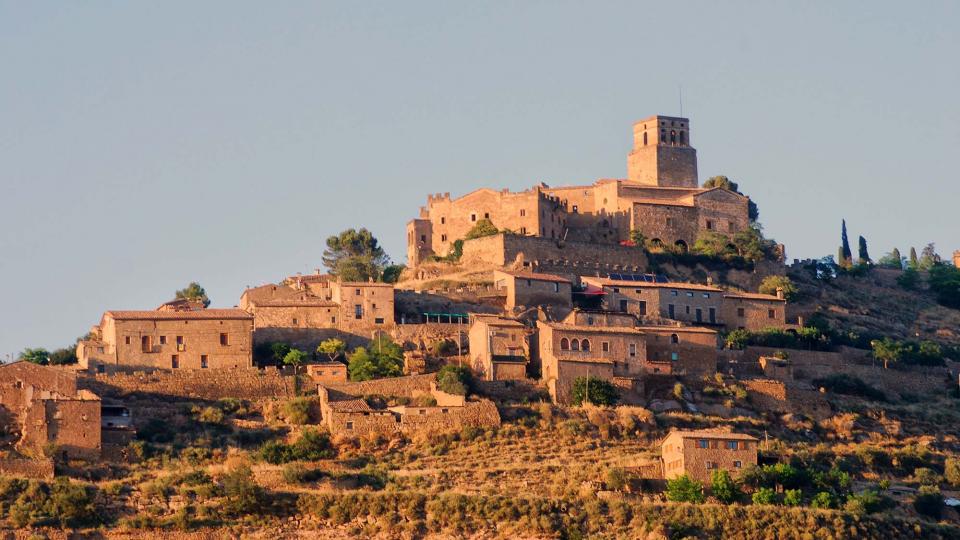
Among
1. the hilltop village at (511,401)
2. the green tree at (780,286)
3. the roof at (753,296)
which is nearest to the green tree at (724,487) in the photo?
the hilltop village at (511,401)

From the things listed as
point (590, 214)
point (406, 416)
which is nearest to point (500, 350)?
point (406, 416)

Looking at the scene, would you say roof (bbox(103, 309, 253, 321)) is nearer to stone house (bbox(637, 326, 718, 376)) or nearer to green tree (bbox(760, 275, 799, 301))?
stone house (bbox(637, 326, 718, 376))

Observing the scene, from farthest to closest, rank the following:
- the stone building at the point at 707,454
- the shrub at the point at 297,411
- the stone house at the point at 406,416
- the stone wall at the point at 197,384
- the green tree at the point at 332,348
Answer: the green tree at the point at 332,348 < the stone wall at the point at 197,384 < the shrub at the point at 297,411 < the stone house at the point at 406,416 < the stone building at the point at 707,454

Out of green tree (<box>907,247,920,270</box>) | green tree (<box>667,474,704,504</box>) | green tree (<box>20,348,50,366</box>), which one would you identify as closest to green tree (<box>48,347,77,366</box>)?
green tree (<box>20,348,50,366</box>)

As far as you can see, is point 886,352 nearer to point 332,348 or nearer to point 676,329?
point 676,329

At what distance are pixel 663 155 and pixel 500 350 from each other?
94.7 ft

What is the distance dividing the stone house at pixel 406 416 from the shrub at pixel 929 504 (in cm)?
1355

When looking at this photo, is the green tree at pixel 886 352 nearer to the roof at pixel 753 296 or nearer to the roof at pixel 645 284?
the roof at pixel 753 296

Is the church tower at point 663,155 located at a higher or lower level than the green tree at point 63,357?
higher

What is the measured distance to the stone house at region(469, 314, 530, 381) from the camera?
7000 cm

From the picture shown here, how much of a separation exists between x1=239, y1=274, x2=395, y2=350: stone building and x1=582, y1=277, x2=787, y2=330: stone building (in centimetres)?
900

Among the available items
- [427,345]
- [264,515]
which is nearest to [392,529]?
[264,515]

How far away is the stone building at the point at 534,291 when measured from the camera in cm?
7850

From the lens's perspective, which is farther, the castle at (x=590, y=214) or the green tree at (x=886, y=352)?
the castle at (x=590, y=214)
